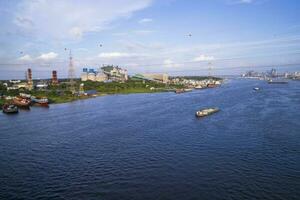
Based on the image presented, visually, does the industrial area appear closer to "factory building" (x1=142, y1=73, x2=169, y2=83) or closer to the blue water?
"factory building" (x1=142, y1=73, x2=169, y2=83)

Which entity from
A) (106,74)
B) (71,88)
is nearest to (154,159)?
(71,88)

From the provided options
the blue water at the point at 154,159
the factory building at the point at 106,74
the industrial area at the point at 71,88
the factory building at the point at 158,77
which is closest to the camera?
the blue water at the point at 154,159

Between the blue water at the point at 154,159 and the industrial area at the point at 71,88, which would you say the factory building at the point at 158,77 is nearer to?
the industrial area at the point at 71,88

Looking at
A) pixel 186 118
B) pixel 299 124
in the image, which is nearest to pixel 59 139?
pixel 186 118

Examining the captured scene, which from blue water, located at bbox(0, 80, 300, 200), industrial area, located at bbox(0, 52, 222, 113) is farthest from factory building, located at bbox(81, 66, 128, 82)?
blue water, located at bbox(0, 80, 300, 200)

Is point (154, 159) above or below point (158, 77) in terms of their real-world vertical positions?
below

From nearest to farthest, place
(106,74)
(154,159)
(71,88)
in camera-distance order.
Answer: (154,159)
(71,88)
(106,74)

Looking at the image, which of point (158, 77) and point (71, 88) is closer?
point (71, 88)

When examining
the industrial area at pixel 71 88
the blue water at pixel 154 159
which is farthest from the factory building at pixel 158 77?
the blue water at pixel 154 159

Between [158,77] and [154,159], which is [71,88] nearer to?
[154,159]
